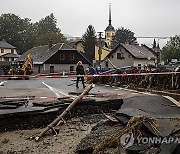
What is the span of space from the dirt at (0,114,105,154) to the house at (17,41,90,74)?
47756 millimetres

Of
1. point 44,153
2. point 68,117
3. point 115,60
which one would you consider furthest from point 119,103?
point 115,60

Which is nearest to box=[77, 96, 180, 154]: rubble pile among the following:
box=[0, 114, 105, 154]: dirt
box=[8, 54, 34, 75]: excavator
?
box=[0, 114, 105, 154]: dirt

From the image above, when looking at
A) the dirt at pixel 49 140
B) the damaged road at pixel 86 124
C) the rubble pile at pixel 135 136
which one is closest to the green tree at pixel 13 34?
the damaged road at pixel 86 124

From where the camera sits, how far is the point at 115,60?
209 feet

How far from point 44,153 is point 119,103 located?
4.52m

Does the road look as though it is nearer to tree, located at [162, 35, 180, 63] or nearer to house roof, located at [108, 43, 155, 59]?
house roof, located at [108, 43, 155, 59]

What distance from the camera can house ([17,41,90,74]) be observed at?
57969 millimetres

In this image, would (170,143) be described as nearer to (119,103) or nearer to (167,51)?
(119,103)

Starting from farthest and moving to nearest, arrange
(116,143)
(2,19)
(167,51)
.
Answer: (2,19) < (167,51) < (116,143)

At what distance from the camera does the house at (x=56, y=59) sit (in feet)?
190

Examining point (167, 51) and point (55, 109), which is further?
point (167, 51)

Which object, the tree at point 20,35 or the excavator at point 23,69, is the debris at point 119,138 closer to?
the excavator at point 23,69

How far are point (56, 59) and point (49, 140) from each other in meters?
52.0

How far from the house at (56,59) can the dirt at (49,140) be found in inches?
1880
